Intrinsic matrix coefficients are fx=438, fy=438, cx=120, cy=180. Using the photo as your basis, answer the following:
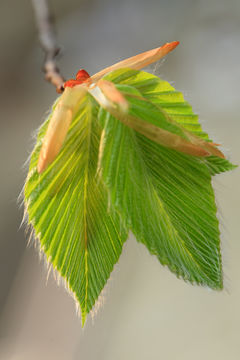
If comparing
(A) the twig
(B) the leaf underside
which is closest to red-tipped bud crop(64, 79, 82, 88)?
(B) the leaf underside

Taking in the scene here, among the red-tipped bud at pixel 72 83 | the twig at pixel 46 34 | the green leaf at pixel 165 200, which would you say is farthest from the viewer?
the twig at pixel 46 34

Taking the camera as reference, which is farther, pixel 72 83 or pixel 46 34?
pixel 46 34

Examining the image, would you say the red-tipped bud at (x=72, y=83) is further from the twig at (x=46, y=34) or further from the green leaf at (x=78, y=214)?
the twig at (x=46, y=34)

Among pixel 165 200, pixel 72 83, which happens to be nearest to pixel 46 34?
pixel 72 83

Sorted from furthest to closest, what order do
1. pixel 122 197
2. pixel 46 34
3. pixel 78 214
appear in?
pixel 46 34
pixel 78 214
pixel 122 197

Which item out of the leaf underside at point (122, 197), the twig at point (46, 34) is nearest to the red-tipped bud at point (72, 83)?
the leaf underside at point (122, 197)

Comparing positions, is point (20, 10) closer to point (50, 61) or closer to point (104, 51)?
point (104, 51)

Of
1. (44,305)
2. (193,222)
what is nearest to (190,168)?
(193,222)

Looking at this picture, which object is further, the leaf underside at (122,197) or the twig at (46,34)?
the twig at (46,34)

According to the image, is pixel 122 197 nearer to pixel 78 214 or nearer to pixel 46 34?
pixel 78 214
